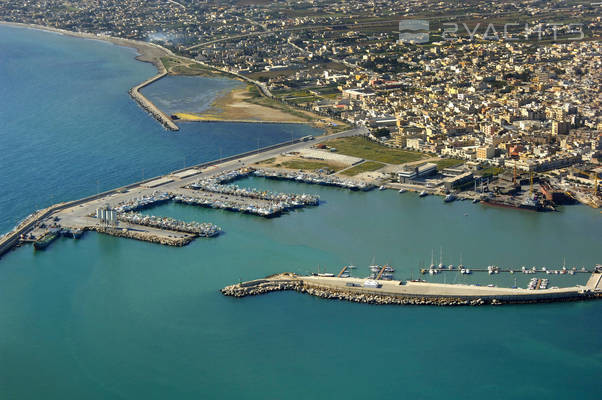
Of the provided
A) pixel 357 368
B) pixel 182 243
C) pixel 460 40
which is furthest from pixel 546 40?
pixel 357 368

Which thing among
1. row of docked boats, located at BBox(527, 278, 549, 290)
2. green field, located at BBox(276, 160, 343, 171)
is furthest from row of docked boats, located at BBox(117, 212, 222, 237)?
row of docked boats, located at BBox(527, 278, 549, 290)

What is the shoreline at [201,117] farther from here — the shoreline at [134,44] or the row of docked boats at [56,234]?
the row of docked boats at [56,234]

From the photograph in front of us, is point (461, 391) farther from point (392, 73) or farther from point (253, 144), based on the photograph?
point (392, 73)

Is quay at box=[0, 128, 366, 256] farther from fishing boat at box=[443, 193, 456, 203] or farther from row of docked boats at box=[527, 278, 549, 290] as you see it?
row of docked boats at box=[527, 278, 549, 290]

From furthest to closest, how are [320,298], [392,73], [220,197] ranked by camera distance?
[392,73] → [220,197] → [320,298]

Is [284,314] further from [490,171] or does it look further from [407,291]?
[490,171]
